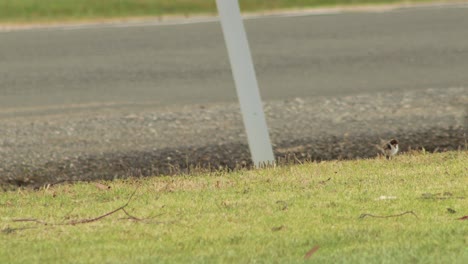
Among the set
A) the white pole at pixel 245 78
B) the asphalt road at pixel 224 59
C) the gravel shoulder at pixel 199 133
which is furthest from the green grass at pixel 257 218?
the asphalt road at pixel 224 59

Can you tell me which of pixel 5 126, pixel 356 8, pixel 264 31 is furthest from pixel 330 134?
pixel 356 8

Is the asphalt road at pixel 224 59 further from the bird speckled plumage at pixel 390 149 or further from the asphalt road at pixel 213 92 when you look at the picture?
the bird speckled plumage at pixel 390 149

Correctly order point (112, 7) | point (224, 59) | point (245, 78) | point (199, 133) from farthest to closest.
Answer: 1. point (112, 7)
2. point (224, 59)
3. point (199, 133)
4. point (245, 78)

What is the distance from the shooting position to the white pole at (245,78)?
21.8 ft

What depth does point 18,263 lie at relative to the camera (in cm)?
457

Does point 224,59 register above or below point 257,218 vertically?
below

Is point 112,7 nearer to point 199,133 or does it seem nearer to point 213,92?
point 213,92

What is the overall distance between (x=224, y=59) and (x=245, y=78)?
16.6 ft

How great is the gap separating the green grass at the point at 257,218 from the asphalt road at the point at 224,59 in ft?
11.9

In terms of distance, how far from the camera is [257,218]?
522cm

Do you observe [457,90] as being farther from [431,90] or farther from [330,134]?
[330,134]

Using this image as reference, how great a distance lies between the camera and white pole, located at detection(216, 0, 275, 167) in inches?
261

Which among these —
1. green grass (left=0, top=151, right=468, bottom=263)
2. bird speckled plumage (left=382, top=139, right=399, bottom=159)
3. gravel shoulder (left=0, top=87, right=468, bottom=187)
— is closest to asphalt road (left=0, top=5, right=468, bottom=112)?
gravel shoulder (left=0, top=87, right=468, bottom=187)

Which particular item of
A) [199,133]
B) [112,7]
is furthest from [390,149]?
[112,7]
